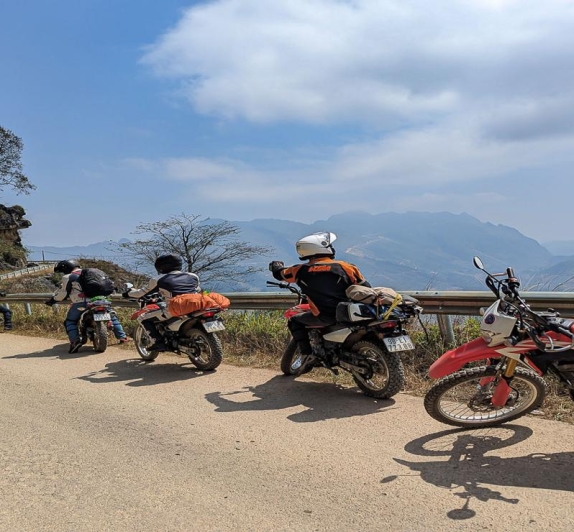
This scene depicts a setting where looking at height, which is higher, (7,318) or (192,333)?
(192,333)

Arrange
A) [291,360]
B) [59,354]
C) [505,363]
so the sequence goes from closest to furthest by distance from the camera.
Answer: [505,363], [291,360], [59,354]

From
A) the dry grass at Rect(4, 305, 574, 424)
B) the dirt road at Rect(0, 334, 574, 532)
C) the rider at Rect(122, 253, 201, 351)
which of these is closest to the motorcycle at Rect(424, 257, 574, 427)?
the dirt road at Rect(0, 334, 574, 532)

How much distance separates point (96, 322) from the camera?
8.87 meters

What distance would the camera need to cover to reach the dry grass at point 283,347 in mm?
4828

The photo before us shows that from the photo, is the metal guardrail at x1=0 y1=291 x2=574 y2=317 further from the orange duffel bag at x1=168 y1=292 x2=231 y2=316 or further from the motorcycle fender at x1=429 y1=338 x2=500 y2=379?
the motorcycle fender at x1=429 y1=338 x2=500 y2=379

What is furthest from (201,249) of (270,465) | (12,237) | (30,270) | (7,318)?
(12,237)

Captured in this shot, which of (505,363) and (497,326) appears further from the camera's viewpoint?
(505,363)

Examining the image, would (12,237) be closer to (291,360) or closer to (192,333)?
(192,333)

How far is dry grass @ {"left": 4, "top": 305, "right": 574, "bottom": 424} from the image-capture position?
15.8 feet

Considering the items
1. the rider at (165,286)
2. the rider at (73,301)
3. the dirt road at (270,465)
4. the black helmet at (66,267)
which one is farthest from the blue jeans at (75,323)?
the dirt road at (270,465)

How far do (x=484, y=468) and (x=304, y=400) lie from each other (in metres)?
2.24

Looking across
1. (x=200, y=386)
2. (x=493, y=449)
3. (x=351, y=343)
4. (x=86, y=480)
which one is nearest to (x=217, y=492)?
(x=86, y=480)

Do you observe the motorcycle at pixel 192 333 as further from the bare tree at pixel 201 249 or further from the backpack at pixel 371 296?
the bare tree at pixel 201 249

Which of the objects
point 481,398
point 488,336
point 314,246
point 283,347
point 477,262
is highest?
point 314,246
